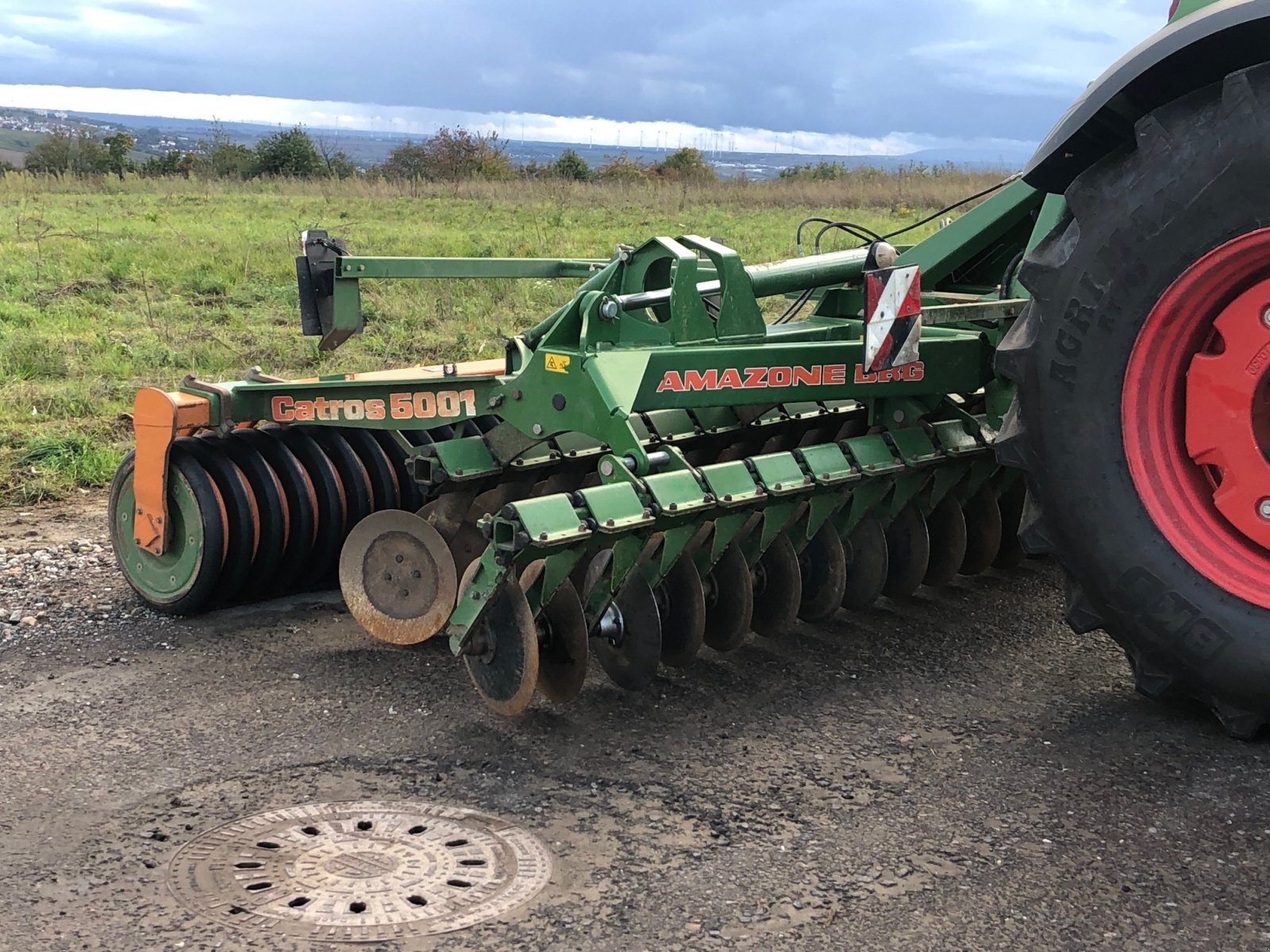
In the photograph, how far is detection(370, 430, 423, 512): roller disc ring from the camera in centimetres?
448

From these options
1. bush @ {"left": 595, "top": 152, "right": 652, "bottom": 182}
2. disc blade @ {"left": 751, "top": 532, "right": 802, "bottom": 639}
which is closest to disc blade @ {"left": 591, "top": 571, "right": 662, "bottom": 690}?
disc blade @ {"left": 751, "top": 532, "right": 802, "bottom": 639}

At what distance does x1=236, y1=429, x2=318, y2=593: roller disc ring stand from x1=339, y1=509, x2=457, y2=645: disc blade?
50cm

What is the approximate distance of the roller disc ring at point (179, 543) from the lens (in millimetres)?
4051

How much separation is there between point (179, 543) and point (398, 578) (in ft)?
2.91

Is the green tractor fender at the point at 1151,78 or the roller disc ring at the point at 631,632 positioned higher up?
the green tractor fender at the point at 1151,78

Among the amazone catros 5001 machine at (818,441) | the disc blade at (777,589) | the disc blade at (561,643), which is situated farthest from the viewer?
the disc blade at (777,589)

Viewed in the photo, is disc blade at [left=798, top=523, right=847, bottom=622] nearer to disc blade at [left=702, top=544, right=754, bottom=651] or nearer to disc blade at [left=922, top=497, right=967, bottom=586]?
disc blade at [left=702, top=544, right=754, bottom=651]

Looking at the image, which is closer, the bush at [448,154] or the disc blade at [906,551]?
the disc blade at [906,551]

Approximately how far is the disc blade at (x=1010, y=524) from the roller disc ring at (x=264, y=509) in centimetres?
237

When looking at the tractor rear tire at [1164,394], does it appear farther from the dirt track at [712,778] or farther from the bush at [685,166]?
the bush at [685,166]

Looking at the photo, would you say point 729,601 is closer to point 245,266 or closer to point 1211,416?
point 1211,416

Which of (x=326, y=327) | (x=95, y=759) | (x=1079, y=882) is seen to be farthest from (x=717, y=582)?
(x=326, y=327)

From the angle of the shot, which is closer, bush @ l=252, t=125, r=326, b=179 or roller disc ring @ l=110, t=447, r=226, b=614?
roller disc ring @ l=110, t=447, r=226, b=614

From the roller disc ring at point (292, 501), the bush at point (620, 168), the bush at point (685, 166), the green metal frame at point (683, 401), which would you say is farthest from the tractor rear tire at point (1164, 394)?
the bush at point (620, 168)
